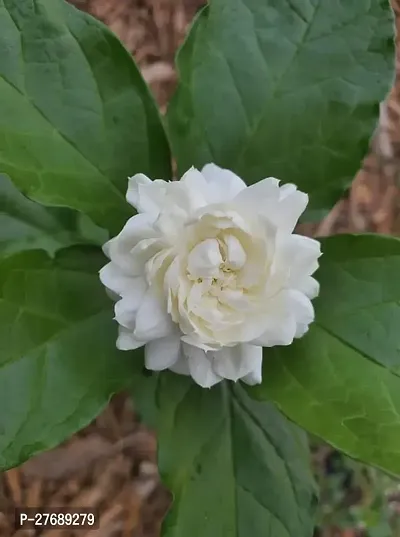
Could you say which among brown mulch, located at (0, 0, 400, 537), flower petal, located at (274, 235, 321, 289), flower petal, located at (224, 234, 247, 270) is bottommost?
brown mulch, located at (0, 0, 400, 537)

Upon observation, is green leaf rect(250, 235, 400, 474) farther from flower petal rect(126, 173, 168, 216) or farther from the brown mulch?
the brown mulch

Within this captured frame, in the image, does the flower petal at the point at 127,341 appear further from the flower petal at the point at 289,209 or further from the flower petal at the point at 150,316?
the flower petal at the point at 289,209

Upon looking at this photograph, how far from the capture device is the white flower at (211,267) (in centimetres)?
50

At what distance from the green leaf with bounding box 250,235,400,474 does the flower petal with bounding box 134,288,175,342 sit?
0.39 ft

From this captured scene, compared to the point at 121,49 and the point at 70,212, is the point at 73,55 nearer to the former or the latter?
the point at 121,49

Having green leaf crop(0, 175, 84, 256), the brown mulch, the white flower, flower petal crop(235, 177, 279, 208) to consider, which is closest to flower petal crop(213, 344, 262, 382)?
the white flower

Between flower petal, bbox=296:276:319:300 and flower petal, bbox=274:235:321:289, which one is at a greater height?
flower petal, bbox=274:235:321:289

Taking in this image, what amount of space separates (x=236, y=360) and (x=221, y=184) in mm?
127

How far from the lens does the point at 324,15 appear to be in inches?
24.7

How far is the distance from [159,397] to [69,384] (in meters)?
0.12

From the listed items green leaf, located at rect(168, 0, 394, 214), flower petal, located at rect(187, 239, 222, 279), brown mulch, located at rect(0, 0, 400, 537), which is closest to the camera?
flower petal, located at rect(187, 239, 222, 279)

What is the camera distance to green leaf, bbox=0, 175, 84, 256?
714 millimetres

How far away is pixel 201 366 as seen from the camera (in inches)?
21.7

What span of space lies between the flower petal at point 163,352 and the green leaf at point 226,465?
0.38ft
